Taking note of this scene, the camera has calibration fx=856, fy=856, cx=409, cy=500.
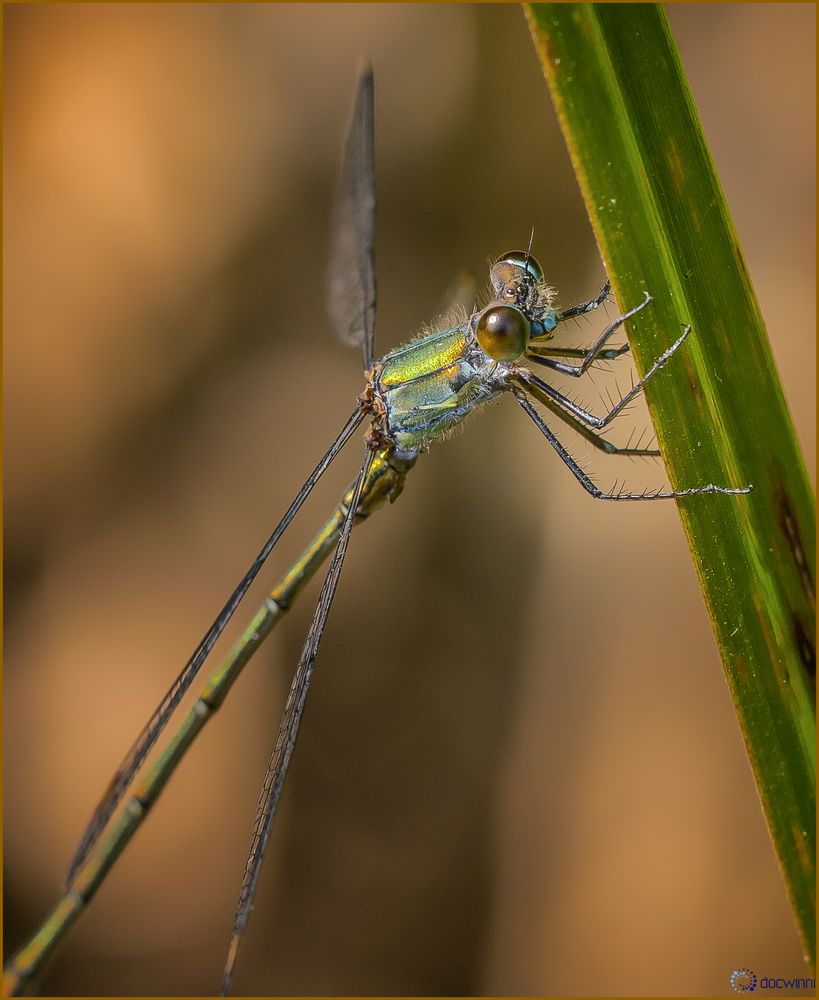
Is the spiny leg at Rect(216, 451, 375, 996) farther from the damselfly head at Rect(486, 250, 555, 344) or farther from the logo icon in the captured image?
the logo icon

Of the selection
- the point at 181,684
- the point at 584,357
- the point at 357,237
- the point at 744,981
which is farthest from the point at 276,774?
the point at 357,237

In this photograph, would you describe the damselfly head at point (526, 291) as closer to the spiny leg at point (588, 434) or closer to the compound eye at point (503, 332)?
the compound eye at point (503, 332)

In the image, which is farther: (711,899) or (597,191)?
(711,899)

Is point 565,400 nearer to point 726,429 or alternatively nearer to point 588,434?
point 588,434

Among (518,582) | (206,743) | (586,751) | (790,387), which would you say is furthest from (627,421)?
(206,743)

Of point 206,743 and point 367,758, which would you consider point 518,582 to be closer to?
point 367,758
